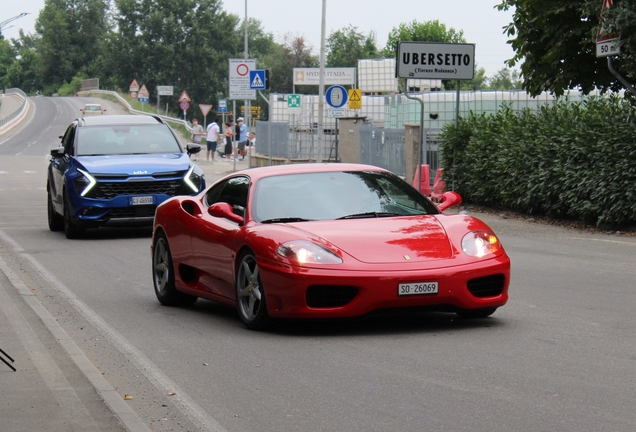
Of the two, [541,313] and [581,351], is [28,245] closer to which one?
[541,313]

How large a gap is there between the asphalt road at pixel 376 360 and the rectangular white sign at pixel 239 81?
2460cm

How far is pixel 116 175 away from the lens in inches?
671

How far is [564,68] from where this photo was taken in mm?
19406

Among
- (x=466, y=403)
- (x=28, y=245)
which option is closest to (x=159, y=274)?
(x=466, y=403)

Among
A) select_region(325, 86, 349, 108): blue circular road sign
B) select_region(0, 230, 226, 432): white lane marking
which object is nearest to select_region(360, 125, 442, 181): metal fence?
select_region(325, 86, 349, 108): blue circular road sign

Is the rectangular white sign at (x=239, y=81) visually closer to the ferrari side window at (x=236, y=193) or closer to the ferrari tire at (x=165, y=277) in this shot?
the ferrari tire at (x=165, y=277)

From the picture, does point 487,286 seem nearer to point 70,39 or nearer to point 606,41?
point 606,41

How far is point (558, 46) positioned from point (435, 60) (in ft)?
11.3

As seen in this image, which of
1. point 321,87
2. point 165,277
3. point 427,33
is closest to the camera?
point 165,277

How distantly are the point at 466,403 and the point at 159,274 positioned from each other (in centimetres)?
527

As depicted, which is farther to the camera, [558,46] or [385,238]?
[558,46]

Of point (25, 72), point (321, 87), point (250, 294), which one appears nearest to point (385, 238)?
point (250, 294)

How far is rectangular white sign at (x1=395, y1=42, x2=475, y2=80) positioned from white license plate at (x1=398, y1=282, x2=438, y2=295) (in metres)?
13.5

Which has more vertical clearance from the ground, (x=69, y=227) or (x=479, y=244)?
(x=479, y=244)
